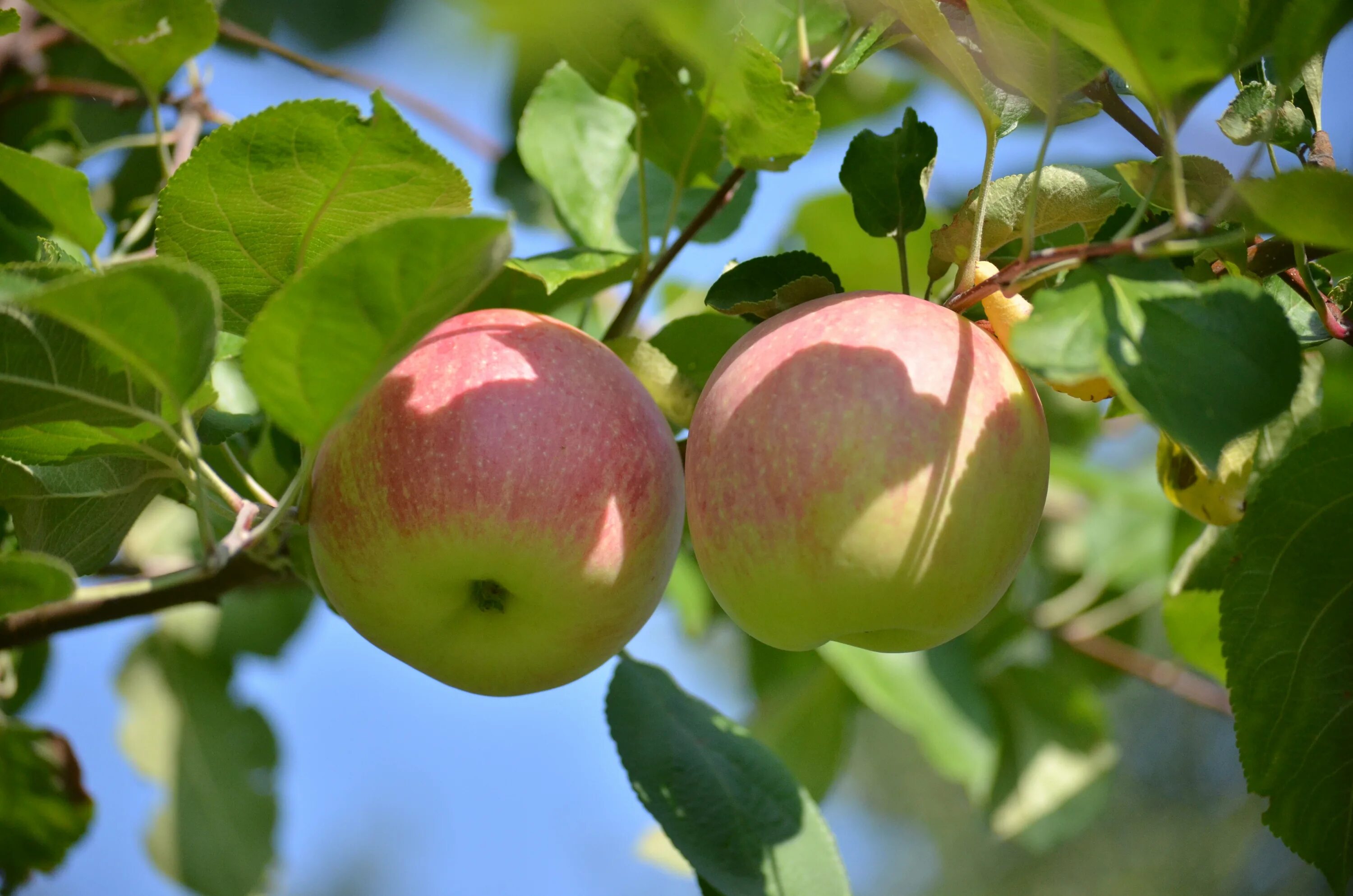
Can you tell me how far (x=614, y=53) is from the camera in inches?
30.3

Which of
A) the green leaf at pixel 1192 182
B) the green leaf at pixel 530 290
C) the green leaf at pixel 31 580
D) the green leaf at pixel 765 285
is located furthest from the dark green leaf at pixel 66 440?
the green leaf at pixel 1192 182

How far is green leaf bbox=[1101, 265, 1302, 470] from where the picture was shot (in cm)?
48

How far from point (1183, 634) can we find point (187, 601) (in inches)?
34.7

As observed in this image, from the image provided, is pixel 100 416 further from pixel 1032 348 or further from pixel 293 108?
pixel 1032 348

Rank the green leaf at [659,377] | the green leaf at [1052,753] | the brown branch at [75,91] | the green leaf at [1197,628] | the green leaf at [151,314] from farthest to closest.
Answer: the green leaf at [1052,753] → the brown branch at [75,91] → the green leaf at [1197,628] → the green leaf at [659,377] → the green leaf at [151,314]

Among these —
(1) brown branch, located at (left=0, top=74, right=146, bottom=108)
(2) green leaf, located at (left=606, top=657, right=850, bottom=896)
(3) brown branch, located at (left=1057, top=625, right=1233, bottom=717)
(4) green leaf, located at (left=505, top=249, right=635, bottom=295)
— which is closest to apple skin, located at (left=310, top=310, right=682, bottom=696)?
(4) green leaf, located at (left=505, top=249, right=635, bottom=295)

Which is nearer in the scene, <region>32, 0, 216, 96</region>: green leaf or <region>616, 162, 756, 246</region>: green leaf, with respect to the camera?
<region>32, 0, 216, 96</region>: green leaf

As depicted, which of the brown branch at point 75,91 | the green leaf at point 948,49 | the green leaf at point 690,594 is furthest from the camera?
the green leaf at point 690,594

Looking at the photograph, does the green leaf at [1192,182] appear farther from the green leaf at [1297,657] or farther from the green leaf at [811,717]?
the green leaf at [811,717]

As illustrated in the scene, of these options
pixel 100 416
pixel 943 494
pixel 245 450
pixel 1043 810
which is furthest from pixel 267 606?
pixel 1043 810

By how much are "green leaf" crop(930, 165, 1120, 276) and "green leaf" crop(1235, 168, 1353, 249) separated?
14 centimetres

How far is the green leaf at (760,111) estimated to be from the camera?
2.09ft

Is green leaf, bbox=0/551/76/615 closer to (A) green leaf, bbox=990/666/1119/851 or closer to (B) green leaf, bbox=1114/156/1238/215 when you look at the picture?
(B) green leaf, bbox=1114/156/1238/215

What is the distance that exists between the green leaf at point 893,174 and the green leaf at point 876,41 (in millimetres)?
64
